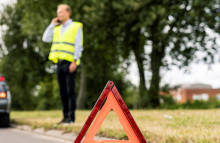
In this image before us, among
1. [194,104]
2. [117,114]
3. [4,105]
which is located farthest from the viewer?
[194,104]

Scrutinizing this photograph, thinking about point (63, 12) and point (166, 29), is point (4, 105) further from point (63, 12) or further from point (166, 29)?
point (166, 29)

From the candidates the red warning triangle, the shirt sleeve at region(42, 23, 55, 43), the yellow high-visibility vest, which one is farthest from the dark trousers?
the red warning triangle

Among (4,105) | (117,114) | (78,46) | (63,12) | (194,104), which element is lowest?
(194,104)

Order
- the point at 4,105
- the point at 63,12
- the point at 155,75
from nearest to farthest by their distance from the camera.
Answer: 1. the point at 63,12
2. the point at 4,105
3. the point at 155,75

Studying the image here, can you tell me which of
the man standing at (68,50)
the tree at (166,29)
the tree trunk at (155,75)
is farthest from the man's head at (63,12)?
the tree trunk at (155,75)

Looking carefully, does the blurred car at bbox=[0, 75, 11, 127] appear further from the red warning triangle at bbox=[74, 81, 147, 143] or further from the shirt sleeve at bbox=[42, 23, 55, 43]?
the red warning triangle at bbox=[74, 81, 147, 143]

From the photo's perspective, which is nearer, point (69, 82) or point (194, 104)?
point (69, 82)

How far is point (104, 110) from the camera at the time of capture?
3.31m

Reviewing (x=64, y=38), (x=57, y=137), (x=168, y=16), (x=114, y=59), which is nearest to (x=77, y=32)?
(x=64, y=38)

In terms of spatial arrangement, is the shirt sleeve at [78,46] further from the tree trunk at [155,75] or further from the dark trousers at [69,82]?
the tree trunk at [155,75]

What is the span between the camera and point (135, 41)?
63.4 ft

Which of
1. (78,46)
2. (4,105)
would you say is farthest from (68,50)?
(4,105)

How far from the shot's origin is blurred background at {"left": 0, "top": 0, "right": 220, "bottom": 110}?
15.5m

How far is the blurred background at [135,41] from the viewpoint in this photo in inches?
612
